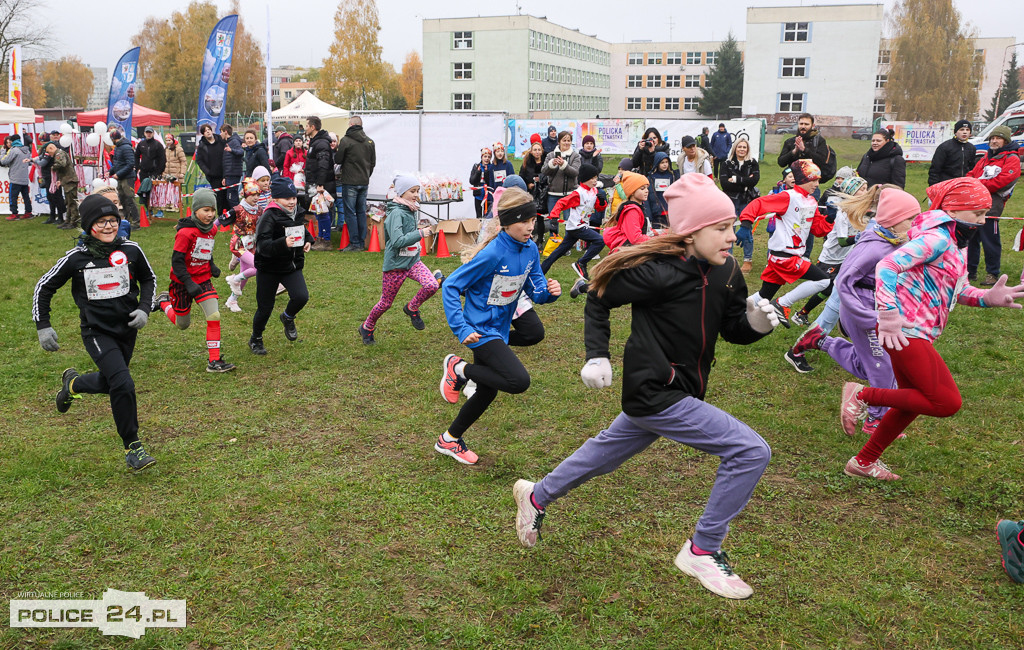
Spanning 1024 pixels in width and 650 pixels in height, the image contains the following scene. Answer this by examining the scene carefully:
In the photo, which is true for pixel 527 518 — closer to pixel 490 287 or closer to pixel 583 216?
pixel 490 287

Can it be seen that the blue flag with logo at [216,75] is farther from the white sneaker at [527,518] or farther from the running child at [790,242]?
the white sneaker at [527,518]

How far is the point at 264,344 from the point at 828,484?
5977 millimetres

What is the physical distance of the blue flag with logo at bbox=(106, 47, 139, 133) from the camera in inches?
863

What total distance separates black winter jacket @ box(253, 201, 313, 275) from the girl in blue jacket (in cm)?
282

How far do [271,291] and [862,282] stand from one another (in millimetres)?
5419

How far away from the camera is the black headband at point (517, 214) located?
5.04 m

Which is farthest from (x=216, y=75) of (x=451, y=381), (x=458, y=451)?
(x=458, y=451)

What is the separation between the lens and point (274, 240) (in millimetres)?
7547

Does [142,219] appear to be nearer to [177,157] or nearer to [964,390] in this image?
[177,157]

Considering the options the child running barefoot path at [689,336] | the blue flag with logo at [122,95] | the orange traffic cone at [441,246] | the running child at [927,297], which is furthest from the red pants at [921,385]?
the blue flag with logo at [122,95]

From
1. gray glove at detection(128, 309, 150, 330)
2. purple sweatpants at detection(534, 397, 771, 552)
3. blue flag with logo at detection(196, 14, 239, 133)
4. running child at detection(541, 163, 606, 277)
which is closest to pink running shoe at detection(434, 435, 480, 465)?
purple sweatpants at detection(534, 397, 771, 552)

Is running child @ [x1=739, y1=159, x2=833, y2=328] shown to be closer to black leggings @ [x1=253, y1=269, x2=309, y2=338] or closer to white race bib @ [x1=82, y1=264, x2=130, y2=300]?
black leggings @ [x1=253, y1=269, x2=309, y2=338]

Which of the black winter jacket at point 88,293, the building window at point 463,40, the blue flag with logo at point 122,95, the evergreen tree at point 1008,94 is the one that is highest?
the building window at point 463,40

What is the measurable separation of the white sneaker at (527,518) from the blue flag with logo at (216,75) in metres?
17.9
